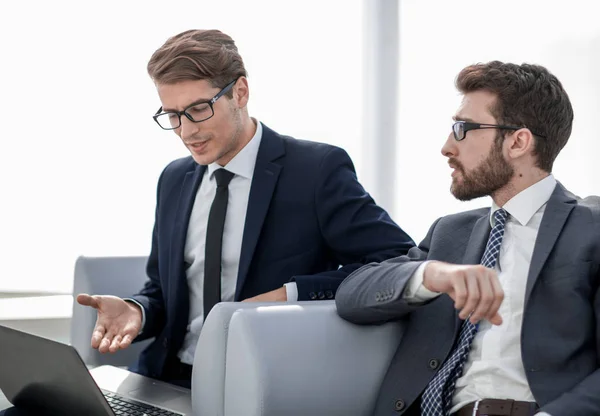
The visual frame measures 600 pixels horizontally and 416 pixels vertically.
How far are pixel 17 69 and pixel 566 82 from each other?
2493mm

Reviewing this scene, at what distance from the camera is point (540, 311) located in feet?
5.76

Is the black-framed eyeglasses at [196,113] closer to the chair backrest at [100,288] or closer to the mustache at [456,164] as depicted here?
the chair backrest at [100,288]

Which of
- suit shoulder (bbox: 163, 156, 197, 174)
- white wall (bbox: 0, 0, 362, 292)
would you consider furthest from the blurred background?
suit shoulder (bbox: 163, 156, 197, 174)

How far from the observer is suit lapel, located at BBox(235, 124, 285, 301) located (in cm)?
230

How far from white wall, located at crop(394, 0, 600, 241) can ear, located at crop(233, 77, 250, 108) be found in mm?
1605

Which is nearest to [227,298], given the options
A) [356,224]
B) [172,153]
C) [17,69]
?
[356,224]

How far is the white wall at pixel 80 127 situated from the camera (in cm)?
360

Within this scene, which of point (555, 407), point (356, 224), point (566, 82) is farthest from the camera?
point (566, 82)

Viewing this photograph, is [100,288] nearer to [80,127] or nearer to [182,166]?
[182,166]

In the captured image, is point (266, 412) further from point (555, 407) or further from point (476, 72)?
point (476, 72)

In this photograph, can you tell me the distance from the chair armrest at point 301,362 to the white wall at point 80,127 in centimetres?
204

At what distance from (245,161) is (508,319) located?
98 centimetres

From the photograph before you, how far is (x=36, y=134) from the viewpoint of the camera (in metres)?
3.62

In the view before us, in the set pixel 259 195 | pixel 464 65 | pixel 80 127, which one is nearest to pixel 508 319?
pixel 259 195
